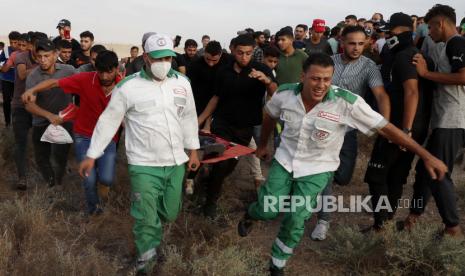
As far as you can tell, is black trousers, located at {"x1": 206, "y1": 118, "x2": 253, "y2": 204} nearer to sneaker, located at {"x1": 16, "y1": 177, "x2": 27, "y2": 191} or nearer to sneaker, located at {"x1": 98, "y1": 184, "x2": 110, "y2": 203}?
sneaker, located at {"x1": 98, "y1": 184, "x2": 110, "y2": 203}

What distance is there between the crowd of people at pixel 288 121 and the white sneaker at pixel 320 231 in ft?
0.04

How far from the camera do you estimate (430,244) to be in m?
3.88

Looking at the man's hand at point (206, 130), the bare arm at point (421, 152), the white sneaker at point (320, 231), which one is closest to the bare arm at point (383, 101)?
the bare arm at point (421, 152)

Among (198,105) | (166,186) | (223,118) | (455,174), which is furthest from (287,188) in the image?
(455,174)

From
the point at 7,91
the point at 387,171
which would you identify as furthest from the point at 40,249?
the point at 7,91

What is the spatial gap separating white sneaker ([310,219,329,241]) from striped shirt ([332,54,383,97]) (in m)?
1.35

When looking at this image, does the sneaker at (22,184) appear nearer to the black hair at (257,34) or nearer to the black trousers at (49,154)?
the black trousers at (49,154)

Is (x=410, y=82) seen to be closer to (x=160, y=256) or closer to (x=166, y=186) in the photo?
(x=166, y=186)

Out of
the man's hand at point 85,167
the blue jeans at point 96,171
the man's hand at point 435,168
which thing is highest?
the man's hand at point 435,168

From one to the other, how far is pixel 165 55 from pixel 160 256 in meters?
1.78

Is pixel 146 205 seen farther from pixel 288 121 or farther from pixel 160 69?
pixel 288 121

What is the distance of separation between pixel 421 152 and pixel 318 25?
563 centimetres

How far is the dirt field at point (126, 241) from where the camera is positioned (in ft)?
12.0

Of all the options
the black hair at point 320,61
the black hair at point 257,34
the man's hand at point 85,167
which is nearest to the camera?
the black hair at point 320,61
